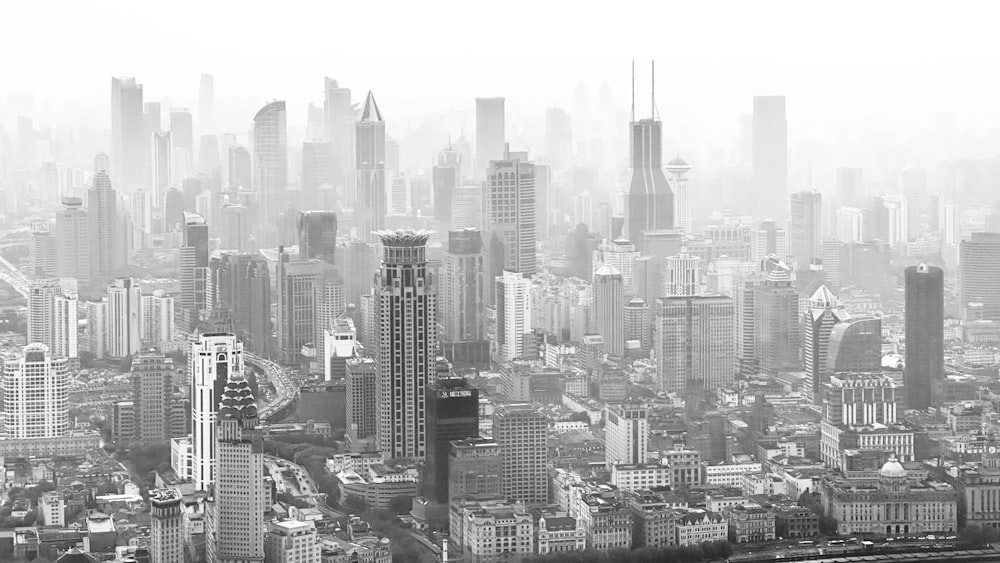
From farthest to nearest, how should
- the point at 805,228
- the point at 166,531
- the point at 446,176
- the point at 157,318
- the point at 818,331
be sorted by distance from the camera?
the point at 446,176, the point at 805,228, the point at 157,318, the point at 818,331, the point at 166,531

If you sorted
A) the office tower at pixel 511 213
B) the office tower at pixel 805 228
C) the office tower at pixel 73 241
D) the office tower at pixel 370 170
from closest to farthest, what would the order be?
1. the office tower at pixel 73 241
2. the office tower at pixel 370 170
3. the office tower at pixel 805 228
4. the office tower at pixel 511 213

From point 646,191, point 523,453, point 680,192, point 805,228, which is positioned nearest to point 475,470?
point 523,453

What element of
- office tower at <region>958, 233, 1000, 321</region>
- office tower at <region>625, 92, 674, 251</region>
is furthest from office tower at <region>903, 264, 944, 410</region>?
office tower at <region>625, 92, 674, 251</region>

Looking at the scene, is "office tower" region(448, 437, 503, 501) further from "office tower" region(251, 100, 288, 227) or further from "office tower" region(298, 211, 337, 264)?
"office tower" region(251, 100, 288, 227)

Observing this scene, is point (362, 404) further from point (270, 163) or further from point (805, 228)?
point (270, 163)

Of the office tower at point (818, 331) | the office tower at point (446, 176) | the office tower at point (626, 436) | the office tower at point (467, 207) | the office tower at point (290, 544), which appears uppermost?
the office tower at point (446, 176)

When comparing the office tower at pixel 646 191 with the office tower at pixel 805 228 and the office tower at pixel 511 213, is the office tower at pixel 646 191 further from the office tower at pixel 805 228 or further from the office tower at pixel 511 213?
the office tower at pixel 805 228

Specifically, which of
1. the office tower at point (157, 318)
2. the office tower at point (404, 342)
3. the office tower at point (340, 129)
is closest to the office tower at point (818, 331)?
the office tower at point (404, 342)
